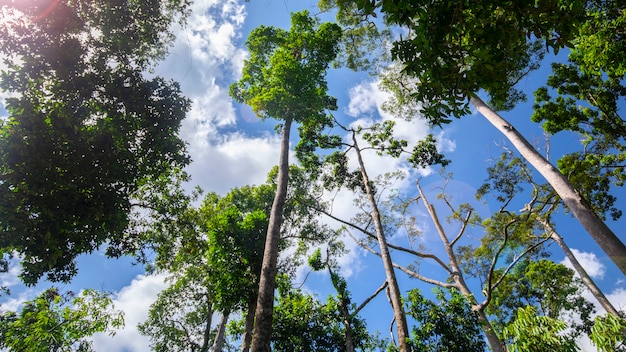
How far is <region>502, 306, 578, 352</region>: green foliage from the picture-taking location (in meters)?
6.25

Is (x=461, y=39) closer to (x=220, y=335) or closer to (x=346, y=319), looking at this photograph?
(x=346, y=319)

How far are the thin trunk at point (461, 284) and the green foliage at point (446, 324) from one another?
1.43 ft

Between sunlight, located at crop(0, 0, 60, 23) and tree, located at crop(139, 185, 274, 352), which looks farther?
tree, located at crop(139, 185, 274, 352)

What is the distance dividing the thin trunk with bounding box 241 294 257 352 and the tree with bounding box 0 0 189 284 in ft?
22.2

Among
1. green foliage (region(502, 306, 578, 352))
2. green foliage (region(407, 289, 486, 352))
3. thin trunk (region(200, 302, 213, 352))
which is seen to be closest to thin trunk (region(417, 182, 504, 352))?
green foliage (region(407, 289, 486, 352))

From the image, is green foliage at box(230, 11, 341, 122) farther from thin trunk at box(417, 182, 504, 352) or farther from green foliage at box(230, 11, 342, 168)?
thin trunk at box(417, 182, 504, 352)

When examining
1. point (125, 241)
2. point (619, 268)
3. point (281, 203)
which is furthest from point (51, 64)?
point (619, 268)

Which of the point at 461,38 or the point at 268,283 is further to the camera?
the point at 268,283

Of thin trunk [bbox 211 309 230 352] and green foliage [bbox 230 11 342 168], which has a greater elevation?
green foliage [bbox 230 11 342 168]

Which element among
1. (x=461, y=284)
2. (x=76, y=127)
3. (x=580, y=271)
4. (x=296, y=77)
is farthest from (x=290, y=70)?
(x=580, y=271)

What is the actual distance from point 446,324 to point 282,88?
36.3 feet

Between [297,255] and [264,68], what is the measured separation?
36.6 feet

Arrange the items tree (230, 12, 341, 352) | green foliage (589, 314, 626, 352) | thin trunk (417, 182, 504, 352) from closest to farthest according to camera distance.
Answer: green foliage (589, 314, 626, 352), tree (230, 12, 341, 352), thin trunk (417, 182, 504, 352)

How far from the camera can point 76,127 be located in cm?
765
